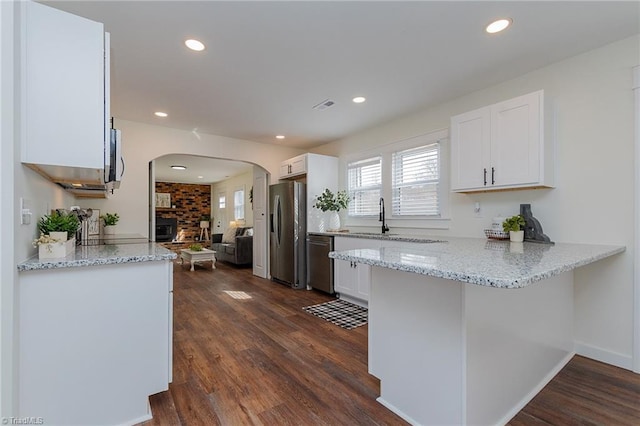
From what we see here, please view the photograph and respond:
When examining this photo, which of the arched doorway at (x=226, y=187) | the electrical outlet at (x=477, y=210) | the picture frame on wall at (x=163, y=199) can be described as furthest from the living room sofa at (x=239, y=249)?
the electrical outlet at (x=477, y=210)

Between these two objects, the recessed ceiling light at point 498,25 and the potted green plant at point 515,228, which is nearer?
the recessed ceiling light at point 498,25

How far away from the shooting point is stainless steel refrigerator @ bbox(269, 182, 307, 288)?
15.4 ft

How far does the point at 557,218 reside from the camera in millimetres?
2557

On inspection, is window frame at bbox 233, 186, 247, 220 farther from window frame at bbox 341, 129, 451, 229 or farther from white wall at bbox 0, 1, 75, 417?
white wall at bbox 0, 1, 75, 417

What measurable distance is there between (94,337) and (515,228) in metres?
3.06

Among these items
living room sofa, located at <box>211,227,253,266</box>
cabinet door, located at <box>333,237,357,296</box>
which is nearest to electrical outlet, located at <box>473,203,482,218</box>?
cabinet door, located at <box>333,237,357,296</box>

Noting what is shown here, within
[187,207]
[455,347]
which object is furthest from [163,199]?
[455,347]

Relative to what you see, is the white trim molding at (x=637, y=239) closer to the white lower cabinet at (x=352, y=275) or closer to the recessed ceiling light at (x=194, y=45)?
the white lower cabinet at (x=352, y=275)

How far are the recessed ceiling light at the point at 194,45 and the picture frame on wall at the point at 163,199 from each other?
9.33 m

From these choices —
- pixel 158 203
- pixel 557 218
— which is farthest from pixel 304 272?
pixel 158 203

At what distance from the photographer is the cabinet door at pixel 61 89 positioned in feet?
4.77

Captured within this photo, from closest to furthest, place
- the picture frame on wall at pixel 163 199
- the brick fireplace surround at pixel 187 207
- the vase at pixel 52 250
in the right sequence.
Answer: the vase at pixel 52 250 < the picture frame on wall at pixel 163 199 < the brick fireplace surround at pixel 187 207

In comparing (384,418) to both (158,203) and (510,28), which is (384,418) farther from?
(158,203)

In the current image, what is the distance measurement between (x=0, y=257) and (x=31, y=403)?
77 centimetres
